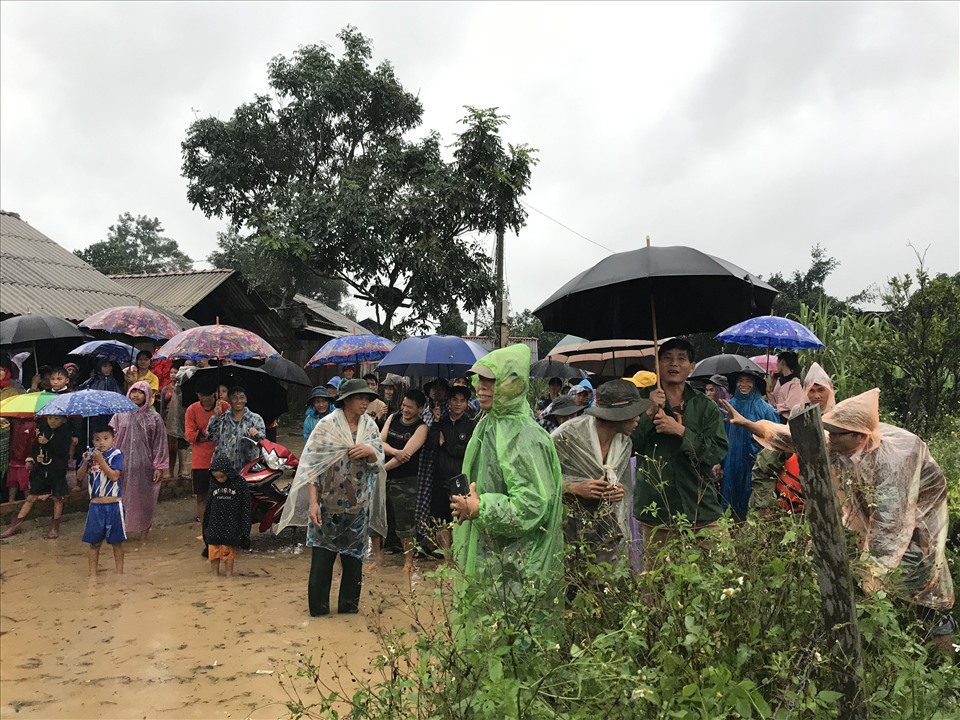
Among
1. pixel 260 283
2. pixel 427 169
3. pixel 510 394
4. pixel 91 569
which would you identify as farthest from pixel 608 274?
pixel 260 283

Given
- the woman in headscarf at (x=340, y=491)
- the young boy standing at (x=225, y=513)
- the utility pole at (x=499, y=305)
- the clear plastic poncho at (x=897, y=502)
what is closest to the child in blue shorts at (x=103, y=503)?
the young boy standing at (x=225, y=513)

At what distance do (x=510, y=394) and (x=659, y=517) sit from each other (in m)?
1.27

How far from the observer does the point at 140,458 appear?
7223 millimetres

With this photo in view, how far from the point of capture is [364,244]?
55.3ft

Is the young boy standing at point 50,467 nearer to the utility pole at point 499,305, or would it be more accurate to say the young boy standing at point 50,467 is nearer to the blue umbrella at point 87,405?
the blue umbrella at point 87,405

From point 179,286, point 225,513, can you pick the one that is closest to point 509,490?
point 225,513

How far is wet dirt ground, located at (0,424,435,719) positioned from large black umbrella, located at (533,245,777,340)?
2.06 metres

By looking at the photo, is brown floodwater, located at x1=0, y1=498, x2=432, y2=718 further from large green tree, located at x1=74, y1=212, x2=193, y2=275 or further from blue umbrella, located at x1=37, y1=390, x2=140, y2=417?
large green tree, located at x1=74, y1=212, x2=193, y2=275

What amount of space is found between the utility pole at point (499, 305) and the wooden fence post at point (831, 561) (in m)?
15.9

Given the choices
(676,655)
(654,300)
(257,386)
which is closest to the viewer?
(676,655)

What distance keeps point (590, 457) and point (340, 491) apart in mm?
2230

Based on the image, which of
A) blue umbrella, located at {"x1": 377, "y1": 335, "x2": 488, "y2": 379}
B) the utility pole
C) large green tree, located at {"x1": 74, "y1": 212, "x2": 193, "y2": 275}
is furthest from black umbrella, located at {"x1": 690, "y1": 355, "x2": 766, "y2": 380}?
large green tree, located at {"x1": 74, "y1": 212, "x2": 193, "y2": 275}

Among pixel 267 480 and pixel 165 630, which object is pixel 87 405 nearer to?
pixel 267 480

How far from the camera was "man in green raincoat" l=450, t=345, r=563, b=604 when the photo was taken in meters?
2.78
